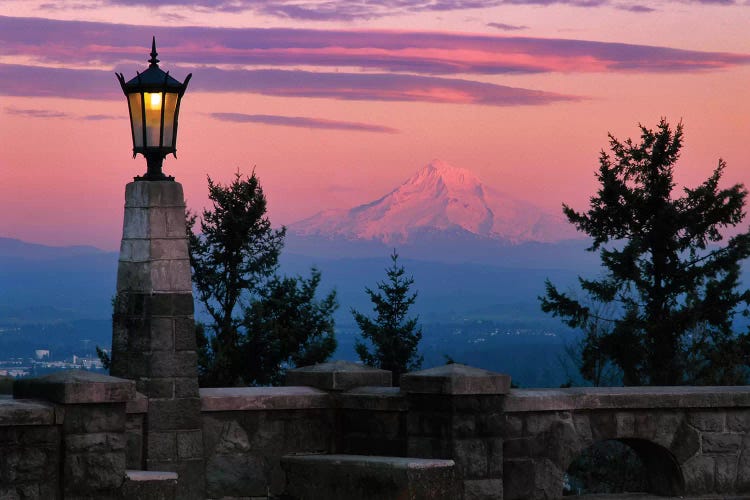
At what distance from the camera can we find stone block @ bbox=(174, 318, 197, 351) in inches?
389

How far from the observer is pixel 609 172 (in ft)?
148

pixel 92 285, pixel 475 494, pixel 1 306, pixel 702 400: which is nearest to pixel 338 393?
pixel 475 494

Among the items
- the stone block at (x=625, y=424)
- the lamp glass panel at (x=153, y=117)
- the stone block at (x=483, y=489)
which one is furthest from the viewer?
the lamp glass panel at (x=153, y=117)

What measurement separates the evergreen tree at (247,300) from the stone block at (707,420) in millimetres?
30459

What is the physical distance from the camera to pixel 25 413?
816 centimetres

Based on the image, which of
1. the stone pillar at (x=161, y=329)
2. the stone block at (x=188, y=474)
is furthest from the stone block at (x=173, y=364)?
the stone block at (x=188, y=474)

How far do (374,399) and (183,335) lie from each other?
1.45 m

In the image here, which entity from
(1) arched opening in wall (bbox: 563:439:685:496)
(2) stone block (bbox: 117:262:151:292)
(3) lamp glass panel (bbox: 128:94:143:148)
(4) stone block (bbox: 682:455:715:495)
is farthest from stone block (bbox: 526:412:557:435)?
(3) lamp glass panel (bbox: 128:94:143:148)

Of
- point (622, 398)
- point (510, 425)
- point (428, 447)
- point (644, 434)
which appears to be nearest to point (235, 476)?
point (428, 447)

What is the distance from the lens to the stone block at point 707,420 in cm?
1022

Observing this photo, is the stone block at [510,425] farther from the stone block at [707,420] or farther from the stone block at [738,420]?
the stone block at [738,420]

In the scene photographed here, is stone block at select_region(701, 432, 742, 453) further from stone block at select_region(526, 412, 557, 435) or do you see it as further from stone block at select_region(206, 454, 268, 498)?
stone block at select_region(206, 454, 268, 498)

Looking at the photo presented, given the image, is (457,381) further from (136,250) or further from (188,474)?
Answer: (136,250)

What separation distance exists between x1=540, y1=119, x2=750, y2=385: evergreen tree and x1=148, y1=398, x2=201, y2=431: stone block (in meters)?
28.6
